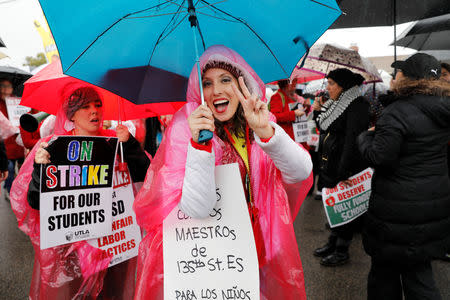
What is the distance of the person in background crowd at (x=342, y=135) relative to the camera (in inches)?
129

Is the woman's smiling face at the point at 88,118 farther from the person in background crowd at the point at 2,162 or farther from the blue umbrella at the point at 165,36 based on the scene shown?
the person in background crowd at the point at 2,162

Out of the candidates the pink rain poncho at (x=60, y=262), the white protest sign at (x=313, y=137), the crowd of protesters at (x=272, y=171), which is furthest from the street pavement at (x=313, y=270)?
the white protest sign at (x=313, y=137)

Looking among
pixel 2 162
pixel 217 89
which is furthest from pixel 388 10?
A: pixel 2 162

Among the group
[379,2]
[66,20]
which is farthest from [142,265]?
[379,2]

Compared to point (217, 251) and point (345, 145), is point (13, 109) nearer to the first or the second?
point (345, 145)

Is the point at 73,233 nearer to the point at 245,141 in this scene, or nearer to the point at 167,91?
the point at 167,91

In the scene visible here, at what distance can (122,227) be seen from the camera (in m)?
2.07

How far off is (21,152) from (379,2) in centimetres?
568

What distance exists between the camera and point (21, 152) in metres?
5.79

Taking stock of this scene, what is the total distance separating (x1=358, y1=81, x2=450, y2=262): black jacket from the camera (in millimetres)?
2088

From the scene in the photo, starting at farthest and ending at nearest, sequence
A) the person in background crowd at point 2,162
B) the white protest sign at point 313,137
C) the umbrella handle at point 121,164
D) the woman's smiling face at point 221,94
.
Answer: the white protest sign at point 313,137
the person in background crowd at point 2,162
the umbrella handle at point 121,164
the woman's smiling face at point 221,94

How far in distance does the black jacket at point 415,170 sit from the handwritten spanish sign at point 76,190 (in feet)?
5.44

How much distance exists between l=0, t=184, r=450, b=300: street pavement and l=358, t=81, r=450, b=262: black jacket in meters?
1.11

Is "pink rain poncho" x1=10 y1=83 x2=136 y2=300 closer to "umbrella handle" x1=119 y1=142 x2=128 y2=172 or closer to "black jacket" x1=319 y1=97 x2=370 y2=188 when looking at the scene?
"umbrella handle" x1=119 y1=142 x2=128 y2=172
